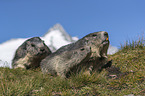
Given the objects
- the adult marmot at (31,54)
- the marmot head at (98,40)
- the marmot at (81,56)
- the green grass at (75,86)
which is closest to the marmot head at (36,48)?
the adult marmot at (31,54)

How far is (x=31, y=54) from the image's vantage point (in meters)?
9.62

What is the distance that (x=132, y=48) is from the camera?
10977 mm

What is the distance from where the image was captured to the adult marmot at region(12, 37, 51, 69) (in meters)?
9.60

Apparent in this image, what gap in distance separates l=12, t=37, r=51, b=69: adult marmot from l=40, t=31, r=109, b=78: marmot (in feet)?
6.55

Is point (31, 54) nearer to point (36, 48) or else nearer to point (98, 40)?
point (36, 48)

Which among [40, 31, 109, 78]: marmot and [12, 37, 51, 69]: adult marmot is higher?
[12, 37, 51, 69]: adult marmot

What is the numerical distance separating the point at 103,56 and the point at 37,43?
4.31 m

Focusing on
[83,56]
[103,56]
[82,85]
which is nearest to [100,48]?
[103,56]

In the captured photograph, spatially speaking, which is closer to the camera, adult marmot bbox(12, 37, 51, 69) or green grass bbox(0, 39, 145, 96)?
green grass bbox(0, 39, 145, 96)

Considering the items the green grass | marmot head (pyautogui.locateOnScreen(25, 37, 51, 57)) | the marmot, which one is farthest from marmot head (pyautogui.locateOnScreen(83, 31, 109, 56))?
marmot head (pyautogui.locateOnScreen(25, 37, 51, 57))

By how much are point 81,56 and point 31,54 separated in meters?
4.07

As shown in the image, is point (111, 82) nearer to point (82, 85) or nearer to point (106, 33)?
point (82, 85)

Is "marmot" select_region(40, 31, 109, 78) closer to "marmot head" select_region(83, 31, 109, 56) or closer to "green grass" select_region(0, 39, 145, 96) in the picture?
"marmot head" select_region(83, 31, 109, 56)

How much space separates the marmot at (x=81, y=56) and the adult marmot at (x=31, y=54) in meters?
2.00
